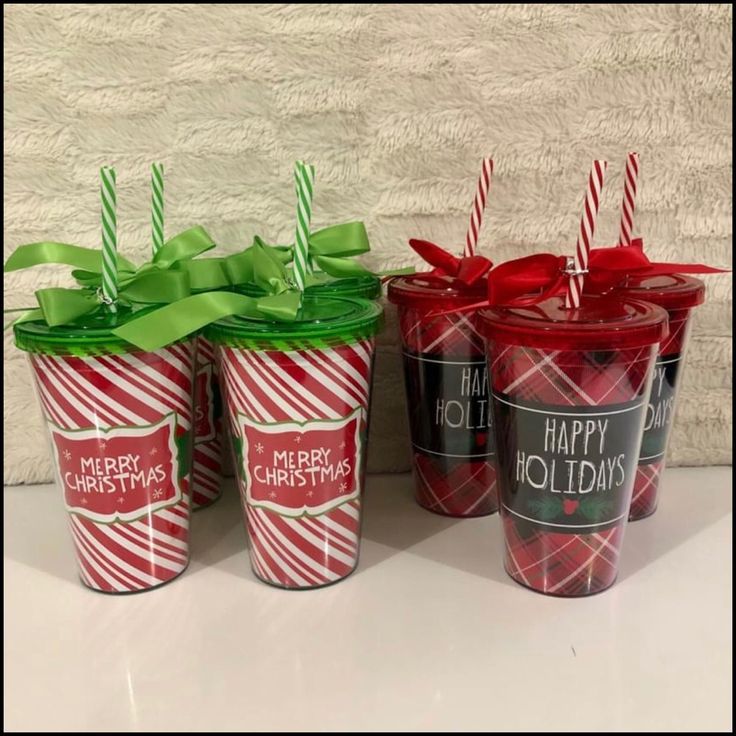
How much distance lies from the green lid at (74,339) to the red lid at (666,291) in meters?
Result: 0.47

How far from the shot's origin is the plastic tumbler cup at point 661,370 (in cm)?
76

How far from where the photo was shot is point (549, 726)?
0.54 metres

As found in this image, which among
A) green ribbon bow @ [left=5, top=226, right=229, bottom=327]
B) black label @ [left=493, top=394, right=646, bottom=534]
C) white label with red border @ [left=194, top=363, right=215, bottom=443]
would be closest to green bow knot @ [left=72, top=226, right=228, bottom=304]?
green ribbon bow @ [left=5, top=226, right=229, bottom=327]

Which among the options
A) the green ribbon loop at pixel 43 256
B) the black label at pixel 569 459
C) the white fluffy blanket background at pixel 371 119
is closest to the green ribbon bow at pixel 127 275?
the green ribbon loop at pixel 43 256

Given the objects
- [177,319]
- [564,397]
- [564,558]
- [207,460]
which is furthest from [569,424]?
[207,460]

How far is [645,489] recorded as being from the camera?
2.73ft

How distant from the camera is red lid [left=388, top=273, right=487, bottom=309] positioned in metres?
0.76

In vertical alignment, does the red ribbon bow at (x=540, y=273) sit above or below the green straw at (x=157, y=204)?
below

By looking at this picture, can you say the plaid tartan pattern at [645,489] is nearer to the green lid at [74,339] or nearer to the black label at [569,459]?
the black label at [569,459]

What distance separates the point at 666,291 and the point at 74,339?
1.81 feet

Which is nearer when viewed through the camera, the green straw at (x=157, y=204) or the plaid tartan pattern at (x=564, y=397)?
the plaid tartan pattern at (x=564, y=397)

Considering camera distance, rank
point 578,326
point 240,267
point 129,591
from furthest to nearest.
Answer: point 240,267, point 129,591, point 578,326

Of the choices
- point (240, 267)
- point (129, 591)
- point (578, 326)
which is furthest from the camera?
point (240, 267)

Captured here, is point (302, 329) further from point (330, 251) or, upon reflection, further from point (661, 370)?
point (661, 370)
